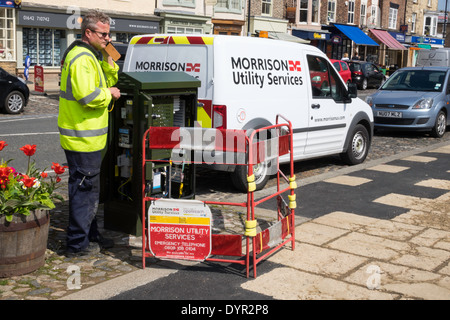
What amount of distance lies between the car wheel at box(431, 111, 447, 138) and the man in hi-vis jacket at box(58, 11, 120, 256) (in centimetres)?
1140

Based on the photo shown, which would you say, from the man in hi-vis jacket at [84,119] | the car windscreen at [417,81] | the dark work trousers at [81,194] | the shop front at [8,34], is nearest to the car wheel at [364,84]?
the car windscreen at [417,81]

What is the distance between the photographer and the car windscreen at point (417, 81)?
607 inches

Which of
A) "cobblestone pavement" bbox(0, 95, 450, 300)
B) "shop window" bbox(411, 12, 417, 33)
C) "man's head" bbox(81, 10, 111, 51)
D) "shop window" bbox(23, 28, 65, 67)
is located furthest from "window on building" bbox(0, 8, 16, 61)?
"shop window" bbox(411, 12, 417, 33)

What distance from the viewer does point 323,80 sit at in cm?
970

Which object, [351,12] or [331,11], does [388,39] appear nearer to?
[351,12]

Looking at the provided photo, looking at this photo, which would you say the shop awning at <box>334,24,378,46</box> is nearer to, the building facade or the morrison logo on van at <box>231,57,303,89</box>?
the building facade

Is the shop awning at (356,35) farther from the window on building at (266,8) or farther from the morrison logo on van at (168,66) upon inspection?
the morrison logo on van at (168,66)

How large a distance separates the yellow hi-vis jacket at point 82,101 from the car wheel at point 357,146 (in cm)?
616

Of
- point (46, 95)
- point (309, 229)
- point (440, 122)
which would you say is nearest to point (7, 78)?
point (46, 95)

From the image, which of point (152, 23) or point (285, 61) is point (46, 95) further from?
point (285, 61)

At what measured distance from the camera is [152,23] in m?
32.5

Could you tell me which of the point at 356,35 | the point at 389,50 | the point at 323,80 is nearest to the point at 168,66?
the point at 323,80

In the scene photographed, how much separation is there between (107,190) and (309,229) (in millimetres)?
2224

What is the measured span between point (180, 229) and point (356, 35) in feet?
146
